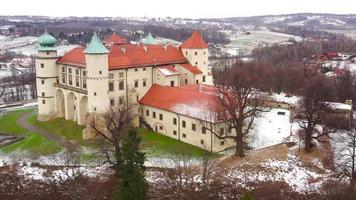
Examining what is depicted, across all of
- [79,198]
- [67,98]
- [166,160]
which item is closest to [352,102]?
[166,160]

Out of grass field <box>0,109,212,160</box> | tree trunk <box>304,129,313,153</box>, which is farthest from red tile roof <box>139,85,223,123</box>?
tree trunk <box>304,129,313,153</box>

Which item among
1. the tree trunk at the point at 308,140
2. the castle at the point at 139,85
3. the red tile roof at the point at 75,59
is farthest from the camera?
the red tile roof at the point at 75,59

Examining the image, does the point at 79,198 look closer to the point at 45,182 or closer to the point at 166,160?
the point at 45,182

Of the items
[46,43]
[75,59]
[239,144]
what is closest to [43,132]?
[75,59]

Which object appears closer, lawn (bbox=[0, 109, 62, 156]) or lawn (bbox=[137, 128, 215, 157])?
lawn (bbox=[137, 128, 215, 157])

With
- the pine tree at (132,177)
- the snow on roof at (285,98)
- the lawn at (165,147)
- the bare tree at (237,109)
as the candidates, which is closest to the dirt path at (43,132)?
the lawn at (165,147)

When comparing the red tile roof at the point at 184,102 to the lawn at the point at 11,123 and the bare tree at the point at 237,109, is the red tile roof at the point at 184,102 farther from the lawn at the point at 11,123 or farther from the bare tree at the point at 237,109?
the lawn at the point at 11,123

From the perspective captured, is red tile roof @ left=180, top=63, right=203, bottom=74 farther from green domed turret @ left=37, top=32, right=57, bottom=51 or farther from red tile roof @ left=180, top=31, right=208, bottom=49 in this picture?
green domed turret @ left=37, top=32, right=57, bottom=51
